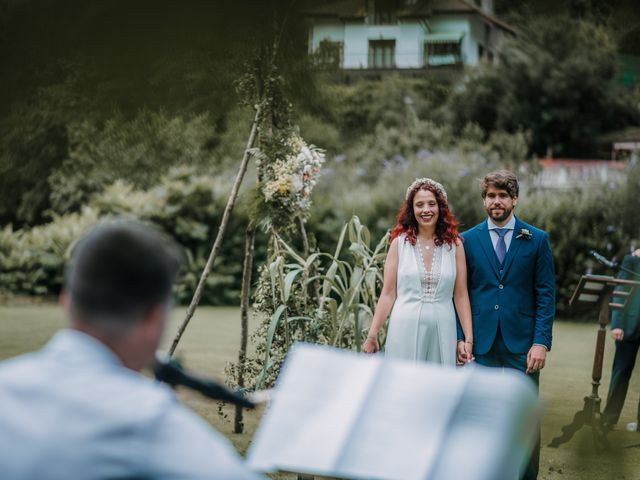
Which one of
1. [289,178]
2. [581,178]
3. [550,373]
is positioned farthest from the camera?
[581,178]

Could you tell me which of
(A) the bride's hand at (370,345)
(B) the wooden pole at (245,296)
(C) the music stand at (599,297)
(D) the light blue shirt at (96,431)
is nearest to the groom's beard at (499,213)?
(A) the bride's hand at (370,345)

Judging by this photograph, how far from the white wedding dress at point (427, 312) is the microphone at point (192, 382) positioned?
308 centimetres

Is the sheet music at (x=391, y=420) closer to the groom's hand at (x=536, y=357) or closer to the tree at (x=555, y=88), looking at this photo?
the tree at (x=555, y=88)

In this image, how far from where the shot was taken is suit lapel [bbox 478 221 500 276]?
4.59 m

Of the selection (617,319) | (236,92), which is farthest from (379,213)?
(236,92)

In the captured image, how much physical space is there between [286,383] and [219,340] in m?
9.46

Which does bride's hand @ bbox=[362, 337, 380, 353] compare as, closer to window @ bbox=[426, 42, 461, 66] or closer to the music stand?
the music stand

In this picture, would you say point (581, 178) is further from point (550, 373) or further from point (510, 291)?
point (510, 291)

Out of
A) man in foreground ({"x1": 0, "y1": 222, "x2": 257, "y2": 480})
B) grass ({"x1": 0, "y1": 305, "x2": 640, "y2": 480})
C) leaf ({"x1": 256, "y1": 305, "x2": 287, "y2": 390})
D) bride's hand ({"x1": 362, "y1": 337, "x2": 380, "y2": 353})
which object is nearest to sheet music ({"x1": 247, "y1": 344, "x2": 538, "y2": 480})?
man in foreground ({"x1": 0, "y1": 222, "x2": 257, "y2": 480})

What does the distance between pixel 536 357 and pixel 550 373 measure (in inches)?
190

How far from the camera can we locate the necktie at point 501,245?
460cm

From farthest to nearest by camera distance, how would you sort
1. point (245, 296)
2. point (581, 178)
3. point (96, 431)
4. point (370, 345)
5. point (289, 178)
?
point (581, 178)
point (245, 296)
point (289, 178)
point (370, 345)
point (96, 431)

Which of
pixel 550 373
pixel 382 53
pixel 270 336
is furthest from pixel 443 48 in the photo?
pixel 550 373

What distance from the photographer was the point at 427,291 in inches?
186
